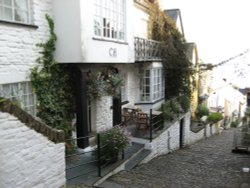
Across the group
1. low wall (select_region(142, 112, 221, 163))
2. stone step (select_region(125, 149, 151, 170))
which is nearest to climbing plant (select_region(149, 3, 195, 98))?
low wall (select_region(142, 112, 221, 163))

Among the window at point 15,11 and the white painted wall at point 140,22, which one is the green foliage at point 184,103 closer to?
the white painted wall at point 140,22

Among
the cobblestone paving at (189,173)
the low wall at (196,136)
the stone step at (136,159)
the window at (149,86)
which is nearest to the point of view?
the cobblestone paving at (189,173)

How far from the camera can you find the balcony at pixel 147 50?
1432 cm

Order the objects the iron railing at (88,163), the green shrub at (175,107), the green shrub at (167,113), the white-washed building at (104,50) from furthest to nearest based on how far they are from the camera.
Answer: the green shrub at (175,107)
the green shrub at (167,113)
the white-washed building at (104,50)
the iron railing at (88,163)

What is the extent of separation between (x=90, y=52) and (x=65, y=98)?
5.99ft

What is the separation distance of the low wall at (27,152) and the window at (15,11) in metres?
3.64

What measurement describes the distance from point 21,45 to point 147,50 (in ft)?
29.2

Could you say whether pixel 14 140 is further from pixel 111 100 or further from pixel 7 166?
pixel 111 100

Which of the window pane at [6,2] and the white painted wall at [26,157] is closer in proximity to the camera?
the white painted wall at [26,157]

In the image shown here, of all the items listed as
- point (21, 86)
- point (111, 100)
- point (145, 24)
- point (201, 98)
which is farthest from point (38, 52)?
point (201, 98)

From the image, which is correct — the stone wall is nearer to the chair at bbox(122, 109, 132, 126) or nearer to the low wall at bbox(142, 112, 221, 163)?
the low wall at bbox(142, 112, 221, 163)

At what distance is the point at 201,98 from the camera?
30359mm

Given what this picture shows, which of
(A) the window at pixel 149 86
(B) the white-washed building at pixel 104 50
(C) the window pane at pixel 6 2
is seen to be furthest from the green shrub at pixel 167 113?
(C) the window pane at pixel 6 2

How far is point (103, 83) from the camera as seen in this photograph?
10789mm
